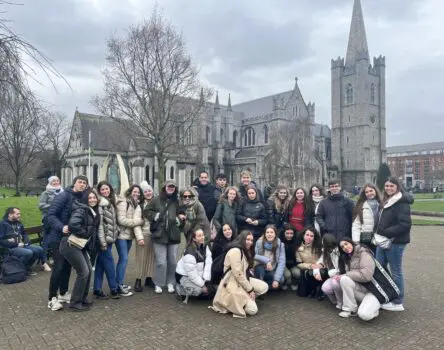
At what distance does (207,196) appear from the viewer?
27.5ft

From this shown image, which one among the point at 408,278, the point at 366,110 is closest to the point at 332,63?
the point at 366,110

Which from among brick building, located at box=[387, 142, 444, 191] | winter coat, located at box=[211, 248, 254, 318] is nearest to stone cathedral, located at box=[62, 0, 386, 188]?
winter coat, located at box=[211, 248, 254, 318]

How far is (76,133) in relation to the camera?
5097 cm

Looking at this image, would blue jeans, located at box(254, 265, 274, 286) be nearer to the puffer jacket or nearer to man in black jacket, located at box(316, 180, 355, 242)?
man in black jacket, located at box(316, 180, 355, 242)

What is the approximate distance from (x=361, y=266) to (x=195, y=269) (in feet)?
8.89

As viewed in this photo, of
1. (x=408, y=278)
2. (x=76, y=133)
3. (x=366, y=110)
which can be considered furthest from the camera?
(x=366, y=110)

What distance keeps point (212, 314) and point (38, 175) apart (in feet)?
197

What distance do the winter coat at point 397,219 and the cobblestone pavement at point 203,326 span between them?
1264 mm

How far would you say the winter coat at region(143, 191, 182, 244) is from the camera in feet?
23.0

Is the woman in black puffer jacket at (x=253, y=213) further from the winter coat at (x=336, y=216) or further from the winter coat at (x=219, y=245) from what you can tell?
the winter coat at (x=336, y=216)

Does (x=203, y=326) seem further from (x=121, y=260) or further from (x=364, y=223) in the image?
(x=364, y=223)

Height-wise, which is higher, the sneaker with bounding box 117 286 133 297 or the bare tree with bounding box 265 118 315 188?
the bare tree with bounding box 265 118 315 188

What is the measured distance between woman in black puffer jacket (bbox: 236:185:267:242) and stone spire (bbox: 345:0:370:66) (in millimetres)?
70535

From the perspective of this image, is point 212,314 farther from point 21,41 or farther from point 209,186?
point 21,41
